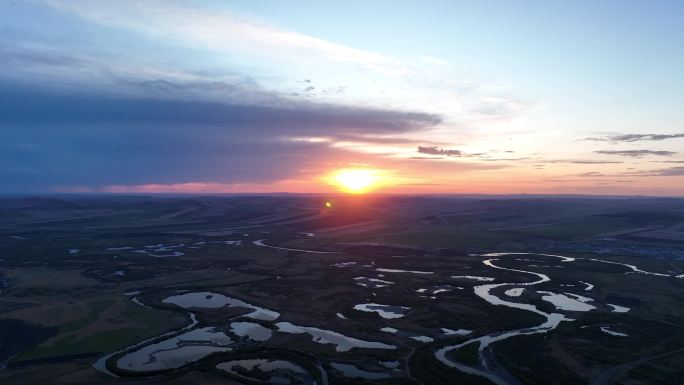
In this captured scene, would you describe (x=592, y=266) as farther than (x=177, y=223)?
No

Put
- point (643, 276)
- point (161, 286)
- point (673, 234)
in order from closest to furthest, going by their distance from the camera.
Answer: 1. point (161, 286)
2. point (643, 276)
3. point (673, 234)

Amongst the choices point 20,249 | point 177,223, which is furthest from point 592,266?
point 177,223

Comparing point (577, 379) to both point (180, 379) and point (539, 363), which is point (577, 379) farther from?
point (180, 379)

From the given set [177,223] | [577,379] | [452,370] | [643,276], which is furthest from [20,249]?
[643,276]

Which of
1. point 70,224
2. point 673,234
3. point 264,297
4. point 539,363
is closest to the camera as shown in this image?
point 539,363

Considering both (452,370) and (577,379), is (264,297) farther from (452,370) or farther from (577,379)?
(577,379)

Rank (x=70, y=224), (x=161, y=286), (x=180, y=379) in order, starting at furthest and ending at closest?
(x=70, y=224), (x=161, y=286), (x=180, y=379)
